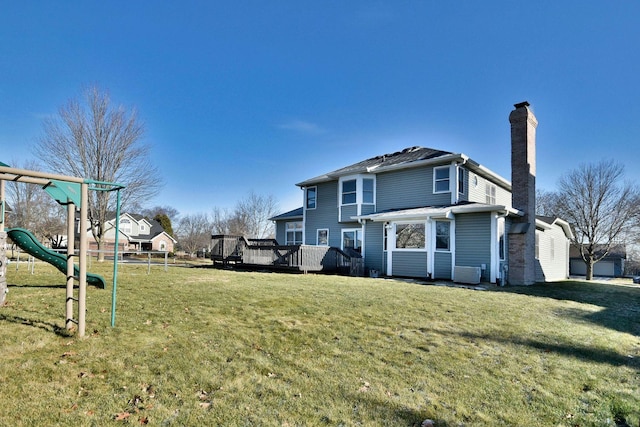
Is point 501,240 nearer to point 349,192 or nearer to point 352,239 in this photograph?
point 352,239

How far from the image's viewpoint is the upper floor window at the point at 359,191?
18.8 metres

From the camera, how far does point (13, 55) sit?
13250 mm

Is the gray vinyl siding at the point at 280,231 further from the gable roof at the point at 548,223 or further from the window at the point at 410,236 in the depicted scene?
the gable roof at the point at 548,223

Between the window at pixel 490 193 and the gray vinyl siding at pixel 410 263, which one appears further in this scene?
the window at pixel 490 193

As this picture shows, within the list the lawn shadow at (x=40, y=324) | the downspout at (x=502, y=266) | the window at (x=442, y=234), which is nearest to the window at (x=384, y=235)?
the window at (x=442, y=234)

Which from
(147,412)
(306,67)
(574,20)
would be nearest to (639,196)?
(574,20)

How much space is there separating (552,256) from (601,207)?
1264 centimetres

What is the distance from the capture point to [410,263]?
51.6 ft

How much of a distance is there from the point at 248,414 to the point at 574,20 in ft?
49.6

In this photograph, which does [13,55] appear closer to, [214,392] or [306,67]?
[306,67]

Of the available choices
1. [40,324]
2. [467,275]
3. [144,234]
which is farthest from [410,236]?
[144,234]

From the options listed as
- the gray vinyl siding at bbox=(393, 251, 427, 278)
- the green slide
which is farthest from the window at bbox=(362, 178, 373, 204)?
the green slide

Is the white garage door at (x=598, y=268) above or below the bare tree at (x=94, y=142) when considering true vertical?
below

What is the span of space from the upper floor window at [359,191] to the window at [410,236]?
313 centimetres
